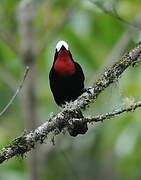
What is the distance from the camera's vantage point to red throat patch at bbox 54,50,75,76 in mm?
5234

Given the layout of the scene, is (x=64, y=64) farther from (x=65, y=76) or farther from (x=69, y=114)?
(x=69, y=114)

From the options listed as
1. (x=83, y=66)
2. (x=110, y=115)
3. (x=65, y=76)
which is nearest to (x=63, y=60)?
(x=65, y=76)

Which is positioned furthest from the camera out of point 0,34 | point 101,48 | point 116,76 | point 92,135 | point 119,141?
point 92,135

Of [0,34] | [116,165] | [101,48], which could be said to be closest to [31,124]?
[0,34]

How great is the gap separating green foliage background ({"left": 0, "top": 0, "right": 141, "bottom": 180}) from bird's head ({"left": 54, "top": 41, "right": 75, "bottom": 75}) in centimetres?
160

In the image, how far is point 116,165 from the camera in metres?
9.77

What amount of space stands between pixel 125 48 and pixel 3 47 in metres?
1.35

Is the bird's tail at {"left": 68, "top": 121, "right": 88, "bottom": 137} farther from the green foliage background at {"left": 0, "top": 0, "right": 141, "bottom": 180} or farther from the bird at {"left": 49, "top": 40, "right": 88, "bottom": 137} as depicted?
the green foliage background at {"left": 0, "top": 0, "right": 141, "bottom": 180}

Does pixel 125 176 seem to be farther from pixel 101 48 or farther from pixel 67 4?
pixel 67 4

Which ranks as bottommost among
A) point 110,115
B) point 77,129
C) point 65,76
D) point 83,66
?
point 110,115

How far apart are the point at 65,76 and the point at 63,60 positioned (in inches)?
5.9

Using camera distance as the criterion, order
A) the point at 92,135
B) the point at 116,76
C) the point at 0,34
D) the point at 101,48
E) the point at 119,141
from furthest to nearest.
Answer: the point at 92,135, the point at 101,48, the point at 119,141, the point at 0,34, the point at 116,76

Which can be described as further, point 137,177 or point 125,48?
point 137,177

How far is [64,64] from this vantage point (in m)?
5.29
